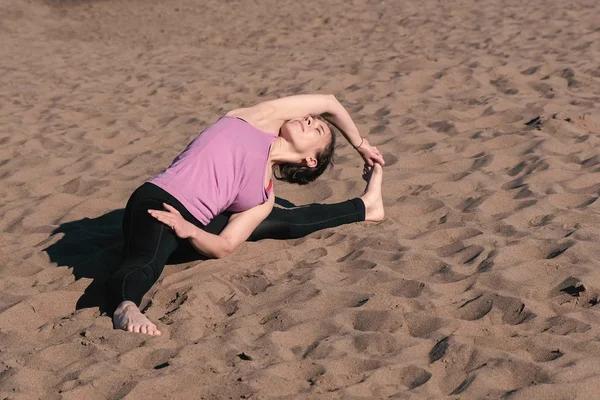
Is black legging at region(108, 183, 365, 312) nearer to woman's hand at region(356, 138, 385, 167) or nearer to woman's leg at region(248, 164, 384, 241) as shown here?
woman's leg at region(248, 164, 384, 241)

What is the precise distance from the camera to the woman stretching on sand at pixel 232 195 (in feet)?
12.7

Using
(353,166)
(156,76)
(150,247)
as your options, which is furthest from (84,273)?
(156,76)

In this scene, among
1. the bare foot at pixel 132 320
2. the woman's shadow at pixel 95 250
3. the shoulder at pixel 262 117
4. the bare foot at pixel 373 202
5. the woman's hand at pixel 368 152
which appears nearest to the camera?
the bare foot at pixel 132 320

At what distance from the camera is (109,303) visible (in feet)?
12.3

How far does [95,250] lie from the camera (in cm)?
462

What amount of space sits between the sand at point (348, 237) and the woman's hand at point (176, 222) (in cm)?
27

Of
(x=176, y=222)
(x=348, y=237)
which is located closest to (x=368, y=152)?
(x=348, y=237)

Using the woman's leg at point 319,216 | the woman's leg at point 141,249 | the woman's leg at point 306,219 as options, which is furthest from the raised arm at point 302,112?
the woman's leg at point 141,249

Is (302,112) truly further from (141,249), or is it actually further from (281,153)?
(141,249)

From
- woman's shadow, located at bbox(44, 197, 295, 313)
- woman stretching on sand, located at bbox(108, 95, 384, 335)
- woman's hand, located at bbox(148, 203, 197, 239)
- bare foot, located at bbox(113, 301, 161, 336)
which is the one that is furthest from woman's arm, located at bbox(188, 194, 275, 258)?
bare foot, located at bbox(113, 301, 161, 336)

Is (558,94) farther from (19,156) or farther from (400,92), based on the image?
(19,156)

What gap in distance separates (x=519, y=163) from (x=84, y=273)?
2.93m

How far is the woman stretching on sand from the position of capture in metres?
3.88

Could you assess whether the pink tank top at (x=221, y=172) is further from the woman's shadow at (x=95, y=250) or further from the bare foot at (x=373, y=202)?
the bare foot at (x=373, y=202)
